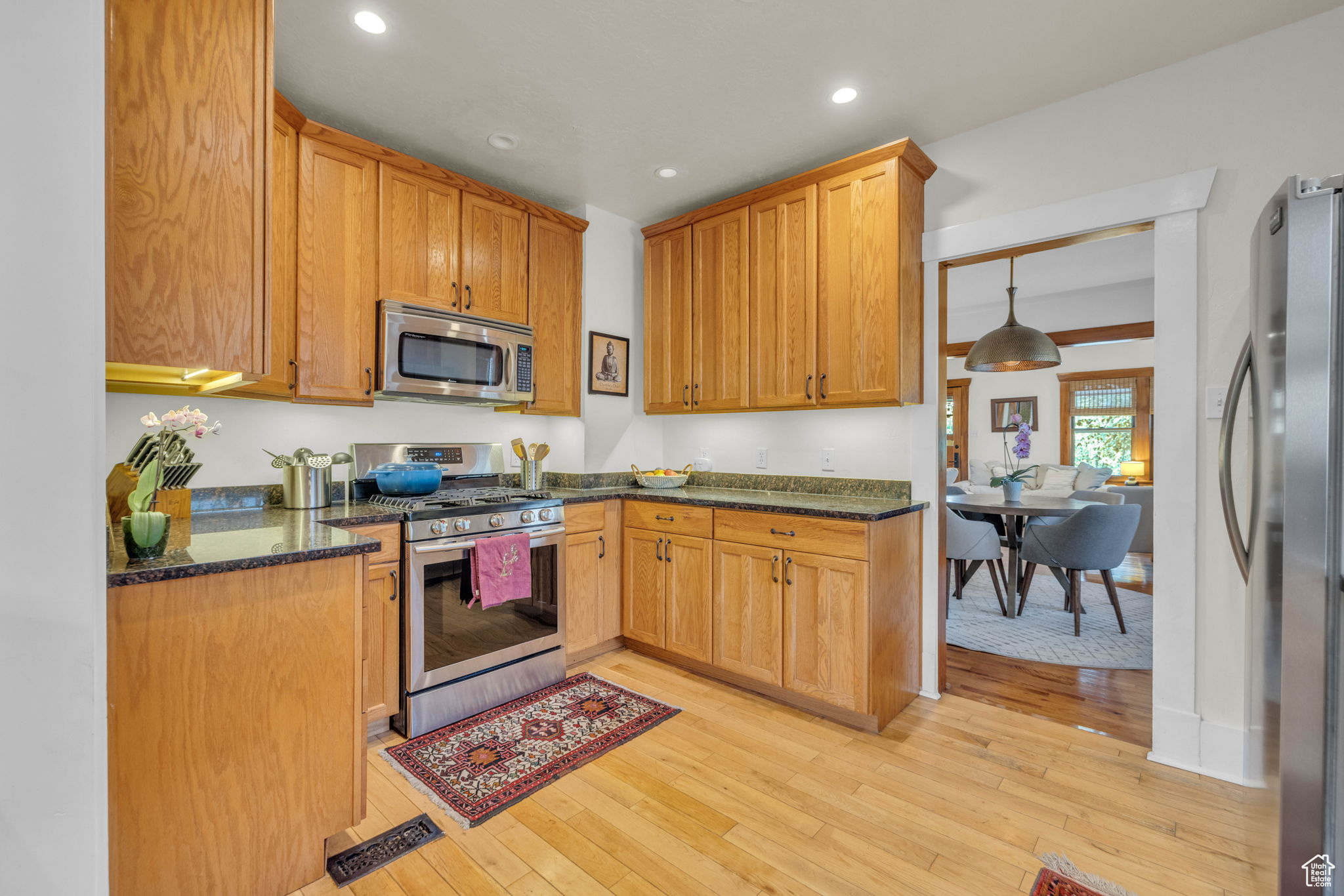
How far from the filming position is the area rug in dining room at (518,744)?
2.01 m

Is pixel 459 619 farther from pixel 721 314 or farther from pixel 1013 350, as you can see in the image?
pixel 1013 350

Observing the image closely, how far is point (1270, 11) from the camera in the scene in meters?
1.97

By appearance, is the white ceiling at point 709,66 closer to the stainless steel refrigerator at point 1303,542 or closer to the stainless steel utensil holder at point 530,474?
the stainless steel refrigerator at point 1303,542

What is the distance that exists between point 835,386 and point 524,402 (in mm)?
1706

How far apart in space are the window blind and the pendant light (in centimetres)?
453

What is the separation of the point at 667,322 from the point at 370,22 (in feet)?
6.57

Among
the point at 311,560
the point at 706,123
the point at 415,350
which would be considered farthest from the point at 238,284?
the point at 706,123

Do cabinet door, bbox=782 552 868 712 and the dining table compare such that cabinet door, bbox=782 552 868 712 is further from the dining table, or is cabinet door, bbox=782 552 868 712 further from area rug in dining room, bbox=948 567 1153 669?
the dining table

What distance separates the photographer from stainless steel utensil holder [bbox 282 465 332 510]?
8.20ft

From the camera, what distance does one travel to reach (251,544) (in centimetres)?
164

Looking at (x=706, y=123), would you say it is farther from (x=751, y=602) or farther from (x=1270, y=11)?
(x=751, y=602)

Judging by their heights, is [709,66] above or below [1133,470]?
above

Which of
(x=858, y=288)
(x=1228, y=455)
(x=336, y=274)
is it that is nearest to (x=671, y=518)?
(x=858, y=288)

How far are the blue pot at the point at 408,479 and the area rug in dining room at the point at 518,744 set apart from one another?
42.8 inches
